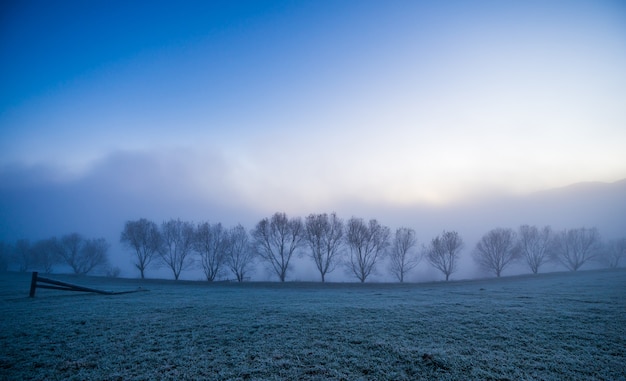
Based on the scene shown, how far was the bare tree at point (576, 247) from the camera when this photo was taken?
213 feet

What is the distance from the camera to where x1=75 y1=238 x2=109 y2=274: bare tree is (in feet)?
235

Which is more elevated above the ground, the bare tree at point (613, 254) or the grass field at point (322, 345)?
the grass field at point (322, 345)

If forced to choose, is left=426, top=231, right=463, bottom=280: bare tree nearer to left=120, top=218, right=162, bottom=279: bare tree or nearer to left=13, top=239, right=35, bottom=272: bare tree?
left=120, top=218, right=162, bottom=279: bare tree

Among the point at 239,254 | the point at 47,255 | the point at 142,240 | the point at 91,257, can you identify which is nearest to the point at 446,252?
the point at 239,254

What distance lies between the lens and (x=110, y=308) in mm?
13188

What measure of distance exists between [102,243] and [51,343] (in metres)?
93.2

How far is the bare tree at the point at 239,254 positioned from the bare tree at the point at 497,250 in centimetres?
6102

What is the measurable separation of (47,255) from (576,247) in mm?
152440

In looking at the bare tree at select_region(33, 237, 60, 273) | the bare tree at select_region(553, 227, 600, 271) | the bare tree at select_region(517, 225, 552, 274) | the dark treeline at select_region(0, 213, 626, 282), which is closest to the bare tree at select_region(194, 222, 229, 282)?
the dark treeline at select_region(0, 213, 626, 282)

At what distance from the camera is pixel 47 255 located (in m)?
72.9

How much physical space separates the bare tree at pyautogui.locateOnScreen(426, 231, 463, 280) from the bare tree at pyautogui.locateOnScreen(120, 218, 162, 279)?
6972 cm

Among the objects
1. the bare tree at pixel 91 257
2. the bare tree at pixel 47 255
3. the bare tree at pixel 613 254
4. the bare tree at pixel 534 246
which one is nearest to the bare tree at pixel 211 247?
the bare tree at pixel 91 257

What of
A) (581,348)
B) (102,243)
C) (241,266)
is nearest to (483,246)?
(241,266)

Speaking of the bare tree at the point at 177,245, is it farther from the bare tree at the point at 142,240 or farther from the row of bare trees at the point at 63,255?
the row of bare trees at the point at 63,255
